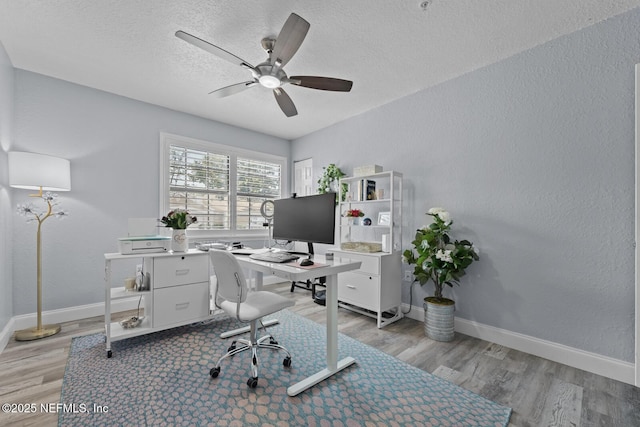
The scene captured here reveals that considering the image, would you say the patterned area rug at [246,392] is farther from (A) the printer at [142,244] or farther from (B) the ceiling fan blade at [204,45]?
(B) the ceiling fan blade at [204,45]

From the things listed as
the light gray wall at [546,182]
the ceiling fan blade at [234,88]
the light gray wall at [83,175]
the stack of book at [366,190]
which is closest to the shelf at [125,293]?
the light gray wall at [83,175]

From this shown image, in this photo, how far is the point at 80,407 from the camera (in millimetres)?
1520

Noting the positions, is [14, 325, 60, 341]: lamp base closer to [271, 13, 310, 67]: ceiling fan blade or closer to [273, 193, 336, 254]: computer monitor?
[273, 193, 336, 254]: computer monitor

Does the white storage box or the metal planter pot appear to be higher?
the white storage box

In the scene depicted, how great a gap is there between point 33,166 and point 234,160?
7.23ft

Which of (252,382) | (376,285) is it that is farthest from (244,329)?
(376,285)

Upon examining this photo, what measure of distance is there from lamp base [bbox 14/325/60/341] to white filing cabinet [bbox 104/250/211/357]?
2.14 ft

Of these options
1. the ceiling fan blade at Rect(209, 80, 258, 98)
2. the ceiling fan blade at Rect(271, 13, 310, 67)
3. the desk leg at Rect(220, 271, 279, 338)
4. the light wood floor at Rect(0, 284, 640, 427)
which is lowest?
the light wood floor at Rect(0, 284, 640, 427)

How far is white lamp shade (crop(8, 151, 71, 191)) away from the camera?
2.24m

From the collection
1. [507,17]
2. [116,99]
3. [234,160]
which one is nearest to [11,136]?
[116,99]

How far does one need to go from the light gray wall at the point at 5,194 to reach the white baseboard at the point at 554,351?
4143 millimetres

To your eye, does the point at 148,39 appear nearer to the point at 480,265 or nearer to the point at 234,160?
the point at 234,160

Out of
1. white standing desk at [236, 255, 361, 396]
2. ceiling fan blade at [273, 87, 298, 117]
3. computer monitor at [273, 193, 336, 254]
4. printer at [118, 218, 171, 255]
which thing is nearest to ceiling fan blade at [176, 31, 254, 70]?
ceiling fan blade at [273, 87, 298, 117]

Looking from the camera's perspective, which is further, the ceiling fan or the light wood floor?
the ceiling fan
